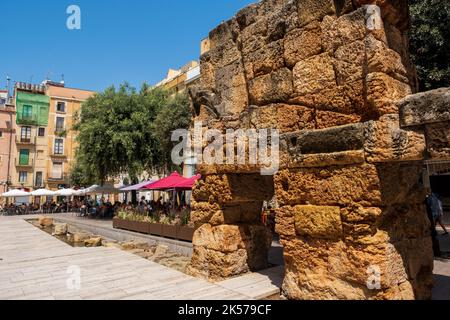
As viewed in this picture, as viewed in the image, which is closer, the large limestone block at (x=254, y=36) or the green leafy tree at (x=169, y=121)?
the large limestone block at (x=254, y=36)

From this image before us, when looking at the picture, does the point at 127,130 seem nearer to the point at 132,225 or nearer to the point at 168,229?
the point at 132,225

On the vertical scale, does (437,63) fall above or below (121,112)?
below

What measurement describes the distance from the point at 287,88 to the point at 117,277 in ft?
13.9

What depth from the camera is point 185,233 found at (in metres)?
9.47

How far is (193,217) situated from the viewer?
19.2ft

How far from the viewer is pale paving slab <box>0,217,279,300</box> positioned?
15.2 ft

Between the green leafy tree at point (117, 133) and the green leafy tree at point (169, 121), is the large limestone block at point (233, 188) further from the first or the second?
the green leafy tree at point (117, 133)

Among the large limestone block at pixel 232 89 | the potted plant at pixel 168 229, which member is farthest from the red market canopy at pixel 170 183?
the large limestone block at pixel 232 89

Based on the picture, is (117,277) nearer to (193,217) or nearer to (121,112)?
(193,217)

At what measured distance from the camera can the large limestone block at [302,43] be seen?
4.08m

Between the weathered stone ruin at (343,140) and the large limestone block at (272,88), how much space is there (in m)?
0.02

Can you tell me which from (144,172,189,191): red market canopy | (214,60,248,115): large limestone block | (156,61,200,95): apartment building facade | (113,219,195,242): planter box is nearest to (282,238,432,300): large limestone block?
(214,60,248,115): large limestone block
